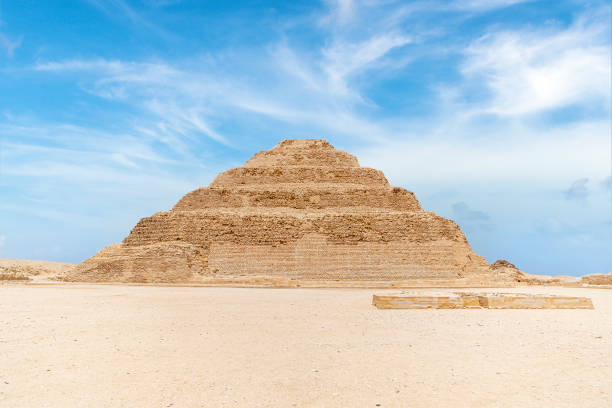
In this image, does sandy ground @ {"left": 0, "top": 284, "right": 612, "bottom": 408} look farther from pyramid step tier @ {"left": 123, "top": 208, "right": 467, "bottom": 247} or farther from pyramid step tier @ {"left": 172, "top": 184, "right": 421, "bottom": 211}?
pyramid step tier @ {"left": 172, "top": 184, "right": 421, "bottom": 211}

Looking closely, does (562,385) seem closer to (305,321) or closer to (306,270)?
(305,321)

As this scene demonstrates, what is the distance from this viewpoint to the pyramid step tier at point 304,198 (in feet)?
122

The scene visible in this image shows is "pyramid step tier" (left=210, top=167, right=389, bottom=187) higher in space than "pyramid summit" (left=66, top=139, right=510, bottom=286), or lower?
higher

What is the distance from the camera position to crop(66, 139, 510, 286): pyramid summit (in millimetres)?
31250

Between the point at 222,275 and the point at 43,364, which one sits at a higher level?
the point at 222,275

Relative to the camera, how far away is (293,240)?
3309 cm

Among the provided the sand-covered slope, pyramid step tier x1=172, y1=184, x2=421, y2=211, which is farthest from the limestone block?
the sand-covered slope

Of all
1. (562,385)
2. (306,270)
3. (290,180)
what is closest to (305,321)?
(562,385)

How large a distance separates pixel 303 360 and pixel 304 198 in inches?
1186

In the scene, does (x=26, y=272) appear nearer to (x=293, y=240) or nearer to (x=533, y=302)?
(x=293, y=240)

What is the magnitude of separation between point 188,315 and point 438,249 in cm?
2285

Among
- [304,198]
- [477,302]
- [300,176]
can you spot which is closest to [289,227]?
[304,198]

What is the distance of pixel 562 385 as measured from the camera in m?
6.22

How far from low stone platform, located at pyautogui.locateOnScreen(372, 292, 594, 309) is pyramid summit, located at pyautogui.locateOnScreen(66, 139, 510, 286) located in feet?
47.2
